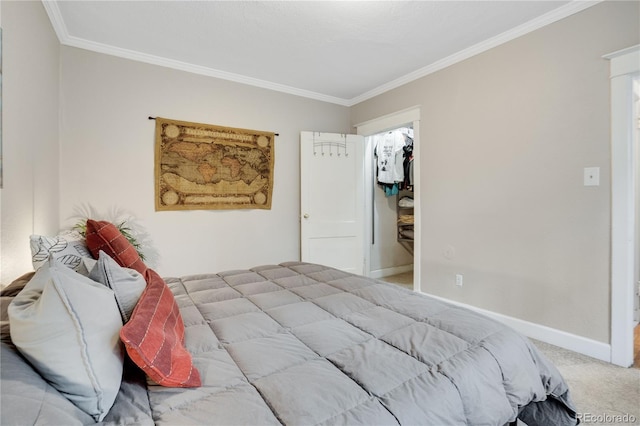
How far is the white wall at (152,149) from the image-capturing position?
269cm

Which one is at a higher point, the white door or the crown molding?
the crown molding

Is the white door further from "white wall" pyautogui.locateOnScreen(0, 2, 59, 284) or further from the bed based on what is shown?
"white wall" pyautogui.locateOnScreen(0, 2, 59, 284)

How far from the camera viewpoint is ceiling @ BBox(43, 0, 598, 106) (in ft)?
7.23

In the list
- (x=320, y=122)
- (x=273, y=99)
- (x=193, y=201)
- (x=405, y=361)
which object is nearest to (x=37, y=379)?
(x=405, y=361)

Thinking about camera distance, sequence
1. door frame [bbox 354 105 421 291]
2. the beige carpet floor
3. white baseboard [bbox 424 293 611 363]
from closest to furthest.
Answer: the beige carpet floor, white baseboard [bbox 424 293 611 363], door frame [bbox 354 105 421 291]

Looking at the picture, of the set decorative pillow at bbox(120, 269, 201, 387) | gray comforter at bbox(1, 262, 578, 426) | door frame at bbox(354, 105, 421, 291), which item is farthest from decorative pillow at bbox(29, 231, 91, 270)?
door frame at bbox(354, 105, 421, 291)

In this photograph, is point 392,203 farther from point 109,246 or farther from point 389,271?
point 109,246

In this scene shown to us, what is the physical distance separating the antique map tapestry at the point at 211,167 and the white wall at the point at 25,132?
873 millimetres

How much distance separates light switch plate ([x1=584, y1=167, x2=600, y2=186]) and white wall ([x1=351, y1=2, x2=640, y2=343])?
0.09 feet

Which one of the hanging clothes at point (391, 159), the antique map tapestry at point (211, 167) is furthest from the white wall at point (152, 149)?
the hanging clothes at point (391, 159)

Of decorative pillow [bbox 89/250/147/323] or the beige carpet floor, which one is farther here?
the beige carpet floor

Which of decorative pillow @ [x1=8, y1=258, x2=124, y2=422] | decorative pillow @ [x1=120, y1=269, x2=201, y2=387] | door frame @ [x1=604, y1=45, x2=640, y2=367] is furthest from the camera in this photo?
door frame @ [x1=604, y1=45, x2=640, y2=367]

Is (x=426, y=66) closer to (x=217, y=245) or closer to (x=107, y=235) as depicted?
(x=217, y=245)

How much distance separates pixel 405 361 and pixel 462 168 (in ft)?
7.99
